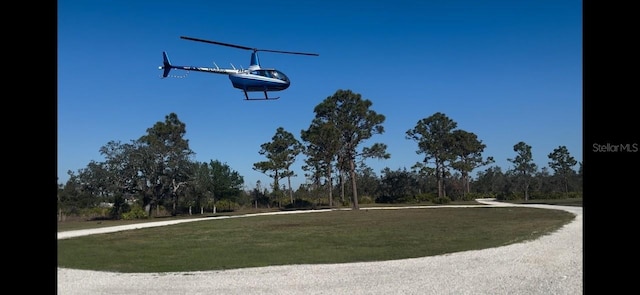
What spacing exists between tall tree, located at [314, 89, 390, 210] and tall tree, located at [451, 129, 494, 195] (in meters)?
13.7

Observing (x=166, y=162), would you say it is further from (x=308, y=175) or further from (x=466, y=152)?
(x=466, y=152)

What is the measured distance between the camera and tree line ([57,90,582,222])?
27375mm

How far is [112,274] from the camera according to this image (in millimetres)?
7152

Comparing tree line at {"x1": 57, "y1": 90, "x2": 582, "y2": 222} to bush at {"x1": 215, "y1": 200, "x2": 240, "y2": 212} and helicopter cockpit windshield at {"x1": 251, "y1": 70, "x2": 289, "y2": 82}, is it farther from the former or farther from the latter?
helicopter cockpit windshield at {"x1": 251, "y1": 70, "x2": 289, "y2": 82}

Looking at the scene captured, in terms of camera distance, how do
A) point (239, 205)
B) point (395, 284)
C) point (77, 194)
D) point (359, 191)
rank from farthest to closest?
1. point (359, 191)
2. point (239, 205)
3. point (77, 194)
4. point (395, 284)

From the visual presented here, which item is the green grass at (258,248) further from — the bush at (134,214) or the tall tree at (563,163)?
the tall tree at (563,163)

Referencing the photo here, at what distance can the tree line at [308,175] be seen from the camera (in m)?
27.4

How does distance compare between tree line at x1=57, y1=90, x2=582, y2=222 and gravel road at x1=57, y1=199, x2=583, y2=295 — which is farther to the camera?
tree line at x1=57, y1=90, x2=582, y2=222

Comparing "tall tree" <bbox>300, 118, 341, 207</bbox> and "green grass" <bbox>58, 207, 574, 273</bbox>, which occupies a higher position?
"tall tree" <bbox>300, 118, 341, 207</bbox>

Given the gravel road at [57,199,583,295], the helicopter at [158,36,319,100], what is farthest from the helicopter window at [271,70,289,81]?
the gravel road at [57,199,583,295]

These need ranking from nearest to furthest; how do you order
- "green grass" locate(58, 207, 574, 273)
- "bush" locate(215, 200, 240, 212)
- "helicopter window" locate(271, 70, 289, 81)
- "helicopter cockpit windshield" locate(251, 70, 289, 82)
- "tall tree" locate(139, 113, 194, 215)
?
"green grass" locate(58, 207, 574, 273)
"helicopter cockpit windshield" locate(251, 70, 289, 82)
"helicopter window" locate(271, 70, 289, 81)
"tall tree" locate(139, 113, 194, 215)
"bush" locate(215, 200, 240, 212)

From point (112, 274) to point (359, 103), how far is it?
27036 millimetres
